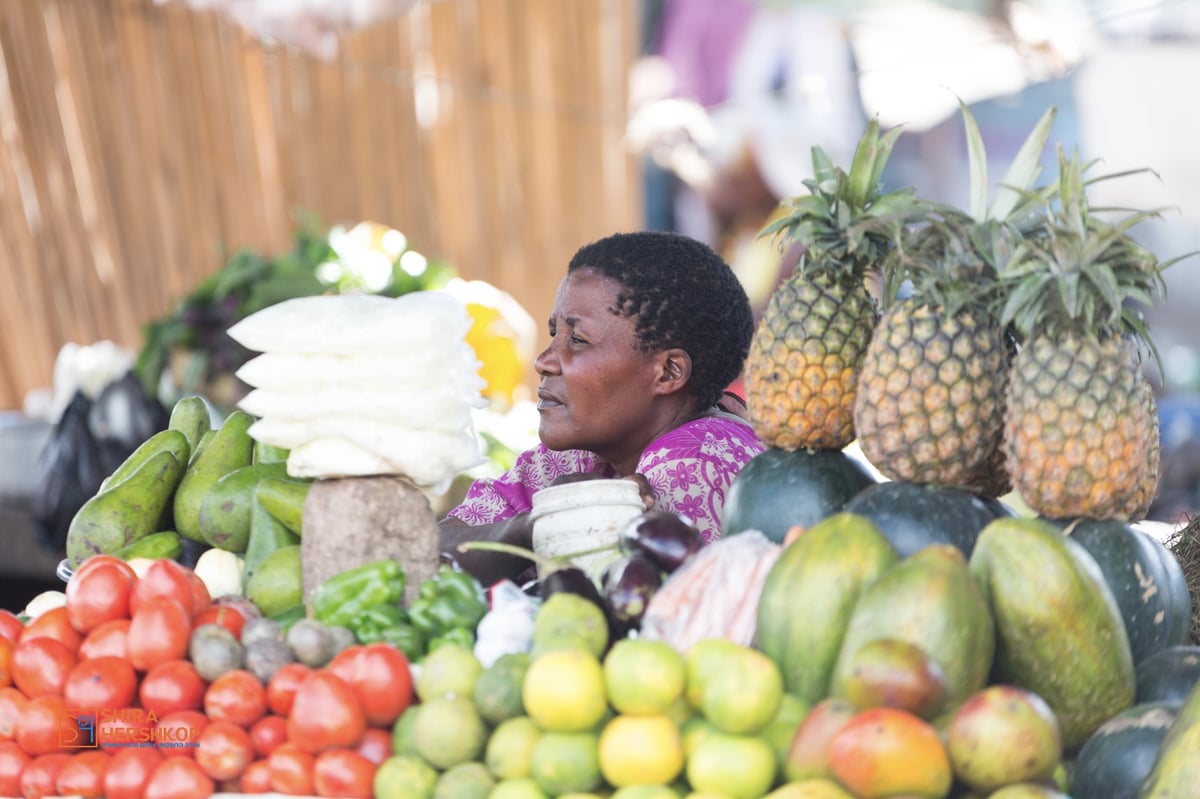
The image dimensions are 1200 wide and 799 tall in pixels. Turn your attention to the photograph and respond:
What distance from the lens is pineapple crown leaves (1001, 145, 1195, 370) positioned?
2.16 metres

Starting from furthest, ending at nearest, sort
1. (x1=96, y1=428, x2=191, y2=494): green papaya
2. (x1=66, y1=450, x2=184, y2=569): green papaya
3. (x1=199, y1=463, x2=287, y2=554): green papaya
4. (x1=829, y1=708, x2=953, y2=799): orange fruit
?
(x1=96, y1=428, x2=191, y2=494): green papaya → (x1=66, y1=450, x2=184, y2=569): green papaya → (x1=199, y1=463, x2=287, y2=554): green papaya → (x1=829, y1=708, x2=953, y2=799): orange fruit

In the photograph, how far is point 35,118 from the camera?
674 centimetres

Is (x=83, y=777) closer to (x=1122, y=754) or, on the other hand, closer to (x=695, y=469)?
(x=695, y=469)

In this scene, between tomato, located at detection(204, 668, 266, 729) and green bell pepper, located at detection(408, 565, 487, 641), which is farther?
green bell pepper, located at detection(408, 565, 487, 641)

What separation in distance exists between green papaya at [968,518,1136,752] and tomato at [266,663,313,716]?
42.3 inches

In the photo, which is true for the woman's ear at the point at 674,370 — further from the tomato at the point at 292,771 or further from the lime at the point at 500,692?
the tomato at the point at 292,771

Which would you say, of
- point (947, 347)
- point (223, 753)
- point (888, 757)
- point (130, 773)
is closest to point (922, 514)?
point (947, 347)

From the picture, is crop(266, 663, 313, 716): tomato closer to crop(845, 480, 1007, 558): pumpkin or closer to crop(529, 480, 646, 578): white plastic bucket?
crop(529, 480, 646, 578): white plastic bucket

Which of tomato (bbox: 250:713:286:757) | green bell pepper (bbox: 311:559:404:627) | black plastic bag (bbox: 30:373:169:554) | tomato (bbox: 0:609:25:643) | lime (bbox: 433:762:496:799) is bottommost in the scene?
black plastic bag (bbox: 30:373:169:554)

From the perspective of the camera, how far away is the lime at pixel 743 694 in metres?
1.78

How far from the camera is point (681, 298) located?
10.7 ft

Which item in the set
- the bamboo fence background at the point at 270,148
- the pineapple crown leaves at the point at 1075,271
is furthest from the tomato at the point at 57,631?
the bamboo fence background at the point at 270,148

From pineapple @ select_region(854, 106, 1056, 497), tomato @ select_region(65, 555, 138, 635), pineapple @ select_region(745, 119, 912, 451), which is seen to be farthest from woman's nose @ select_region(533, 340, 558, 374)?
tomato @ select_region(65, 555, 138, 635)

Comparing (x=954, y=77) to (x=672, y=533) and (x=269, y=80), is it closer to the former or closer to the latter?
(x=269, y=80)
